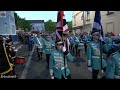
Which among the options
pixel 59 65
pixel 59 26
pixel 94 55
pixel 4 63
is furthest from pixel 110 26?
pixel 4 63

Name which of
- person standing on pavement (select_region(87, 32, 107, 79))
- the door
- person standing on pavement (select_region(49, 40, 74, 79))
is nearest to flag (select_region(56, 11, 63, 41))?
person standing on pavement (select_region(49, 40, 74, 79))

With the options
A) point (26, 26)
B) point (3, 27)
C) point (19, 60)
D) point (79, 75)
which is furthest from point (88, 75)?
point (26, 26)

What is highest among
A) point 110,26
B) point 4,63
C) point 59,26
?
point 110,26

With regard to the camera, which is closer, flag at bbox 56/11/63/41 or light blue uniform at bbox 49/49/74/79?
light blue uniform at bbox 49/49/74/79

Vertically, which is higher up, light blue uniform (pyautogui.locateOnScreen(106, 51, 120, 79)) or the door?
the door

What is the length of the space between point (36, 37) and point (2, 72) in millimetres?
9410

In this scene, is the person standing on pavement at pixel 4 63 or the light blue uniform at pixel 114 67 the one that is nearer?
the light blue uniform at pixel 114 67

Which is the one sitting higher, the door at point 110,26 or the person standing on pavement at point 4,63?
the door at point 110,26

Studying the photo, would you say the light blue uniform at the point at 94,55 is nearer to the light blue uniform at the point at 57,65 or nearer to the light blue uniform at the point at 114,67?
the light blue uniform at the point at 57,65

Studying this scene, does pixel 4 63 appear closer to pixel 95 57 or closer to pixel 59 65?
pixel 59 65

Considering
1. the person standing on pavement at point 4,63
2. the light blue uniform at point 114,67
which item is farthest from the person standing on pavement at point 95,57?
the person standing on pavement at point 4,63

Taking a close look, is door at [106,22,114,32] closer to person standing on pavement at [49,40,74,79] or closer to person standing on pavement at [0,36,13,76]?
person standing on pavement at [49,40,74,79]
